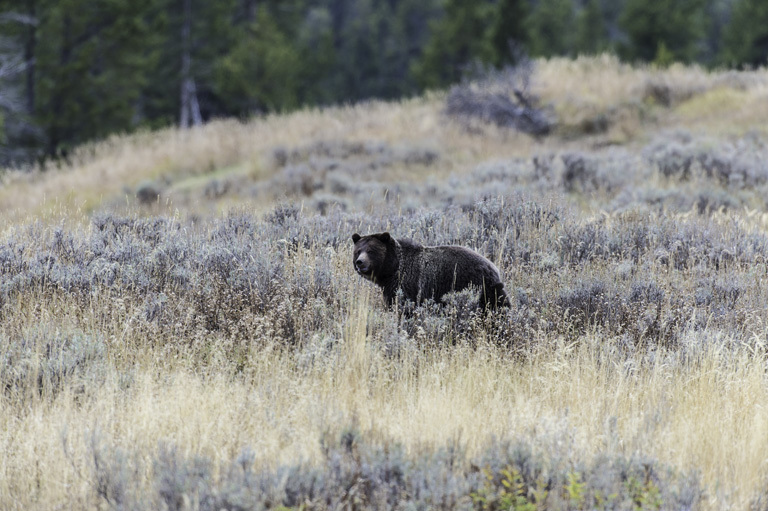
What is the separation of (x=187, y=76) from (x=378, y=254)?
31983 millimetres

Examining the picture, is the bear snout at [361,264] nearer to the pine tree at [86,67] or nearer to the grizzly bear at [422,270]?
the grizzly bear at [422,270]

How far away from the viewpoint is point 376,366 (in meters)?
4.77

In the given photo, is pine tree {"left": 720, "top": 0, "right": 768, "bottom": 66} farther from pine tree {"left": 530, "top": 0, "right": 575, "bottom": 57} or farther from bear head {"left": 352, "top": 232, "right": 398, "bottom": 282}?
bear head {"left": 352, "top": 232, "right": 398, "bottom": 282}

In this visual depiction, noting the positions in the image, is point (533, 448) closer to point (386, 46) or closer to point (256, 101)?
point (256, 101)

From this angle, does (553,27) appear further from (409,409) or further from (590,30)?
(409,409)

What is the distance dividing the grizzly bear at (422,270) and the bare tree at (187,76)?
101ft

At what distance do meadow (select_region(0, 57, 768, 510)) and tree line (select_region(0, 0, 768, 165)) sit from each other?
15.0m

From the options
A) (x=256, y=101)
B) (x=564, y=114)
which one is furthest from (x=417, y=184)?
(x=256, y=101)

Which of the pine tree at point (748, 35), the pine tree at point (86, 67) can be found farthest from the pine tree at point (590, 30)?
the pine tree at point (86, 67)

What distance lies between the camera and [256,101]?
35.4 m

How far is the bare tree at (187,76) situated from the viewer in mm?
34531

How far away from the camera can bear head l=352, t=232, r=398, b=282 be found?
5387 mm

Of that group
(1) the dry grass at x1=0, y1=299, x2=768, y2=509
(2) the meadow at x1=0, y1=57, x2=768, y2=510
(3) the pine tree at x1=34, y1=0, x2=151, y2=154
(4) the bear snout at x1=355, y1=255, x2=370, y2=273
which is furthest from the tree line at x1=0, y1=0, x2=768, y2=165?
(1) the dry grass at x1=0, y1=299, x2=768, y2=509

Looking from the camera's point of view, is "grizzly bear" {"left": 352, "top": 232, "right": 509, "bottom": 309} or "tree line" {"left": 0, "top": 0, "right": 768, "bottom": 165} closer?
"grizzly bear" {"left": 352, "top": 232, "right": 509, "bottom": 309}
